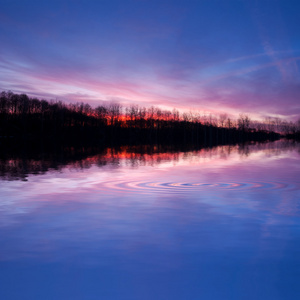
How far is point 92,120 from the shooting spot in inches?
3824

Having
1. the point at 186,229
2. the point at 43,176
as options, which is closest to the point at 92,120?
the point at 43,176

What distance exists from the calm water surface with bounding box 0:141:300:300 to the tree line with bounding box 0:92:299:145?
5527cm

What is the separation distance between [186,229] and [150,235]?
64 centimetres

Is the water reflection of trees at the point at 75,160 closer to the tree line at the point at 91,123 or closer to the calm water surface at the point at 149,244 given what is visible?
the calm water surface at the point at 149,244

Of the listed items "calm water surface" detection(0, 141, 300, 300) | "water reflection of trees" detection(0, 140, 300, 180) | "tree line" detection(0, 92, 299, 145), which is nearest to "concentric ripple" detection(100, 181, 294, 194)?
"calm water surface" detection(0, 141, 300, 300)

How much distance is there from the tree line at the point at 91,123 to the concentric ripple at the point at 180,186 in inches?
2062

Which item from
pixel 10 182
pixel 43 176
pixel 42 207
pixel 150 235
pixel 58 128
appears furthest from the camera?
pixel 58 128

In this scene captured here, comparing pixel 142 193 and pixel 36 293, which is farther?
pixel 142 193

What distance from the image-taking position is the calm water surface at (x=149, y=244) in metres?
3.14

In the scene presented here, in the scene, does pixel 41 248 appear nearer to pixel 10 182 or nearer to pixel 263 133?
pixel 10 182

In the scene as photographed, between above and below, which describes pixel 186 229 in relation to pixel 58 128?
below

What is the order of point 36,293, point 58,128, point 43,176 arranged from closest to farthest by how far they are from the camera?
1. point 36,293
2. point 43,176
3. point 58,128

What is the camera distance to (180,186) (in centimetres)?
880

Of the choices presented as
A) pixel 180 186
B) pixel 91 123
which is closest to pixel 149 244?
pixel 180 186
